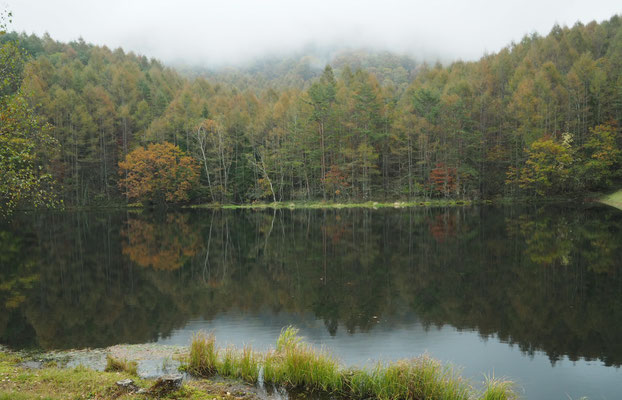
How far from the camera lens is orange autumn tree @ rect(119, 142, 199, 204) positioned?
61719 mm

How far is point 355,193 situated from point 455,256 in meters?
40.5

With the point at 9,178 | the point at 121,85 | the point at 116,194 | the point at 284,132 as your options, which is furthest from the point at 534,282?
the point at 121,85

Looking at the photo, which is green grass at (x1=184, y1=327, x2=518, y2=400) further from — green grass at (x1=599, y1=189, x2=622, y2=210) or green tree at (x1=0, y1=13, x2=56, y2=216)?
green grass at (x1=599, y1=189, x2=622, y2=210)

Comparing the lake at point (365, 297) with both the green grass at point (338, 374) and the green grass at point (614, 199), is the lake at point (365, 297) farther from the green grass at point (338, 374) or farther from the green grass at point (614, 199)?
the green grass at point (614, 199)

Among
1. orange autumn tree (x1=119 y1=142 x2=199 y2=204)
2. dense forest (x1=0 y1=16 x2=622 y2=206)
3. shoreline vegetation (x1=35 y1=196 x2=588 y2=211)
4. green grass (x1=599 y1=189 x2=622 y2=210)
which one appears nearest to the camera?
green grass (x1=599 y1=189 x2=622 y2=210)

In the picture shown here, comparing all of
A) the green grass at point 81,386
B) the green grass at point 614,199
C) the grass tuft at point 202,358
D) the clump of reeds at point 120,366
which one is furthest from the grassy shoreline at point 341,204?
the green grass at point 81,386

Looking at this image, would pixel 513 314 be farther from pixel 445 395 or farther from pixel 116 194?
pixel 116 194

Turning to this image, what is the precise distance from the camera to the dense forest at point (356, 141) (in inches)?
2247

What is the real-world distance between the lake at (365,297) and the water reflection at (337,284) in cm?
7

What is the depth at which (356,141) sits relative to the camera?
63656 mm

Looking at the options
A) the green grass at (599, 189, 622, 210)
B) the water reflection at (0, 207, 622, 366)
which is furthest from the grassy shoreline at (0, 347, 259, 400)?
the green grass at (599, 189, 622, 210)

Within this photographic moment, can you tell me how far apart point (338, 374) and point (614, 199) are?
55.3m

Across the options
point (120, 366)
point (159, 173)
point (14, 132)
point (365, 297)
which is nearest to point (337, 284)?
point (365, 297)

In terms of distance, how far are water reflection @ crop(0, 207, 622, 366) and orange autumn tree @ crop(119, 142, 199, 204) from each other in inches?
1357
